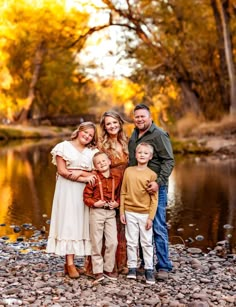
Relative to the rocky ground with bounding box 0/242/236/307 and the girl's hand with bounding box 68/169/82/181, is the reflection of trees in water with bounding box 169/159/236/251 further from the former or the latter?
the girl's hand with bounding box 68/169/82/181

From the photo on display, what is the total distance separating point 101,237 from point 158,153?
3.56 ft

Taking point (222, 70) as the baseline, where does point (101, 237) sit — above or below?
below

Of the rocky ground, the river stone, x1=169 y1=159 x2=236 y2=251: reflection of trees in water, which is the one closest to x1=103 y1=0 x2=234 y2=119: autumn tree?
x1=169 y1=159 x2=236 y2=251: reflection of trees in water

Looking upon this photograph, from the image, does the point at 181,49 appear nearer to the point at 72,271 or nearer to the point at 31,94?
the point at 31,94

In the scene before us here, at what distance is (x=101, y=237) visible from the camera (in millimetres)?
6062

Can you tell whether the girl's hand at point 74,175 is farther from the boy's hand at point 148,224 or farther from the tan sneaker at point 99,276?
the tan sneaker at point 99,276

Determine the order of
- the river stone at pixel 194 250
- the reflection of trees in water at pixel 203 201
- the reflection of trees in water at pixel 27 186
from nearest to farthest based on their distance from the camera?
1. the river stone at pixel 194 250
2. the reflection of trees in water at pixel 203 201
3. the reflection of trees in water at pixel 27 186

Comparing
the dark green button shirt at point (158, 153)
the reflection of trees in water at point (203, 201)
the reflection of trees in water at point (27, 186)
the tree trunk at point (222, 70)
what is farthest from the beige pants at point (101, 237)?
the tree trunk at point (222, 70)

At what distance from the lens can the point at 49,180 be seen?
57.0ft

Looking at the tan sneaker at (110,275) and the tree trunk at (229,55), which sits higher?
the tree trunk at (229,55)

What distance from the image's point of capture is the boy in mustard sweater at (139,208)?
602 centimetres

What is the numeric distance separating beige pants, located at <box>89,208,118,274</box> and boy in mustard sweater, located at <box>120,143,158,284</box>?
5.8 inches

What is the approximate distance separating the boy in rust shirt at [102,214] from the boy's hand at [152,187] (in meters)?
0.36

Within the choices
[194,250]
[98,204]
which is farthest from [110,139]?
[194,250]
